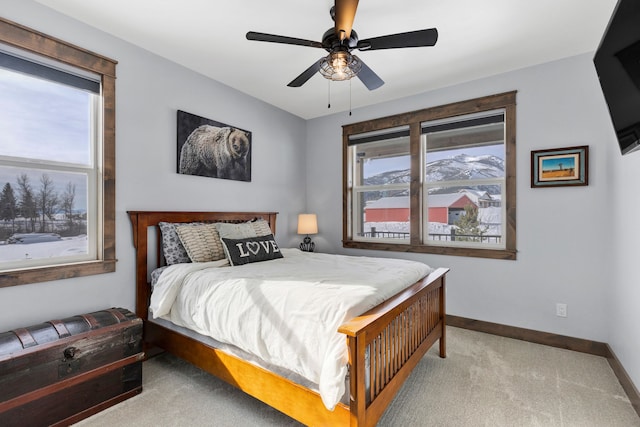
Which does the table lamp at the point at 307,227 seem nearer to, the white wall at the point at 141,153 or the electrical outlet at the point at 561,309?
the white wall at the point at 141,153

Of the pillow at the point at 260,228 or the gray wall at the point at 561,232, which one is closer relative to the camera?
the gray wall at the point at 561,232

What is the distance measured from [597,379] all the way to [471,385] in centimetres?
99

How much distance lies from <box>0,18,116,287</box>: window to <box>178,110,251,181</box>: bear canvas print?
651 mm

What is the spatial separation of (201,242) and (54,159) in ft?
4.02

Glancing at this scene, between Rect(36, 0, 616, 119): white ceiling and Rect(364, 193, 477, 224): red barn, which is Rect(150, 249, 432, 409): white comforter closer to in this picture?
Rect(364, 193, 477, 224): red barn

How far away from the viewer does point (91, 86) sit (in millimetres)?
2449

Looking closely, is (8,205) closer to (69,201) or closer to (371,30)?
(69,201)

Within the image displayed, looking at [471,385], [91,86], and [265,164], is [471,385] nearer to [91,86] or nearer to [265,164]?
[265,164]

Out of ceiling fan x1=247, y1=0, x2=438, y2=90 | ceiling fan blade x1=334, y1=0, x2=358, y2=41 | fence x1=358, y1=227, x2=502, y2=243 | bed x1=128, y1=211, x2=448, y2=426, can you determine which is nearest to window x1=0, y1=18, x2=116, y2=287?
bed x1=128, y1=211, x2=448, y2=426

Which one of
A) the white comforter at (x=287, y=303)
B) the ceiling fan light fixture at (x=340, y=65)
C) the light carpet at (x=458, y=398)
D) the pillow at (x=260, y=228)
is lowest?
the light carpet at (x=458, y=398)

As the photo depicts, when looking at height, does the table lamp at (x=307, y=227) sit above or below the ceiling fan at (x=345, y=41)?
below

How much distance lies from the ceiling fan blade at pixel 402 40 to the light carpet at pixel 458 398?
2317 mm

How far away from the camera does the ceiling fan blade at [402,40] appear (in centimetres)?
187

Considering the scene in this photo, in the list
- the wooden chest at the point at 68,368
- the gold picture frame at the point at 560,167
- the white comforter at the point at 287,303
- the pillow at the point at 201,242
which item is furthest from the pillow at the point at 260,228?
the gold picture frame at the point at 560,167
